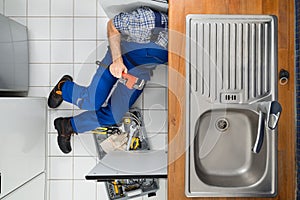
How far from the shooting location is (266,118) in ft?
4.15

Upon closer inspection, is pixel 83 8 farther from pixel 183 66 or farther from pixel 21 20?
pixel 183 66

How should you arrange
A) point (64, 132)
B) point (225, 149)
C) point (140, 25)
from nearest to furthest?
point (225, 149), point (140, 25), point (64, 132)

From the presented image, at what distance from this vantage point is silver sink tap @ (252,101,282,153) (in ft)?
3.94

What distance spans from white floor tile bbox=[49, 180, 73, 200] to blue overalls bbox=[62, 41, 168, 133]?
0.39 m

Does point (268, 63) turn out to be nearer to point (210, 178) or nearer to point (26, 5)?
point (210, 178)

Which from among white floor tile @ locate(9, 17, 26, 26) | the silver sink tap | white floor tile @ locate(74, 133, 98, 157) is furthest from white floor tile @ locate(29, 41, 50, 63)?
the silver sink tap

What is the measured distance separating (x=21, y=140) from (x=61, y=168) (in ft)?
1.26

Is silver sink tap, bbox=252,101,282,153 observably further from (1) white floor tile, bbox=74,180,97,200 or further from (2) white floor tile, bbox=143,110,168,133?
(1) white floor tile, bbox=74,180,97,200

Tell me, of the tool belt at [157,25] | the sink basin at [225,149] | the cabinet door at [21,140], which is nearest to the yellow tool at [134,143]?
A: the cabinet door at [21,140]

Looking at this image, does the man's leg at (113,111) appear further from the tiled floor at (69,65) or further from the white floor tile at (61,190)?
the white floor tile at (61,190)

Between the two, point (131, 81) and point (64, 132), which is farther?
point (64, 132)

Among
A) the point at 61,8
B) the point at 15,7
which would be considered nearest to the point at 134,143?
the point at 61,8

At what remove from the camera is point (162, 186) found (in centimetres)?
221

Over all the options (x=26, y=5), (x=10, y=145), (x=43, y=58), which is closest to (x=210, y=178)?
(x=10, y=145)
